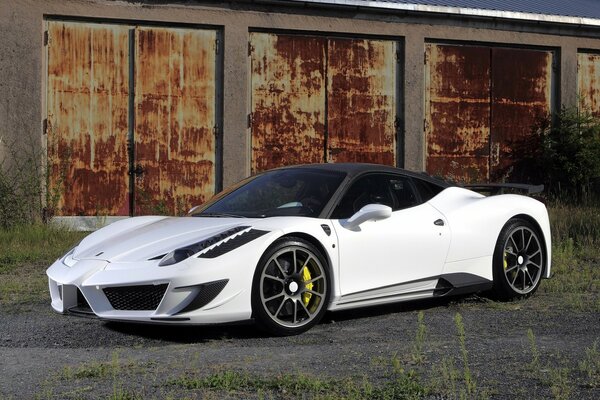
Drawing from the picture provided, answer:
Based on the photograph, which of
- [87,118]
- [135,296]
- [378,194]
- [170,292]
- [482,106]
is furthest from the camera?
[482,106]

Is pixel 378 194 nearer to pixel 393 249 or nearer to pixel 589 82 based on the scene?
pixel 393 249

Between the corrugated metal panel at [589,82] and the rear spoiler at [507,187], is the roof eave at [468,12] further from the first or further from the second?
the rear spoiler at [507,187]

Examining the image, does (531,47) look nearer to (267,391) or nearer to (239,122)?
(239,122)

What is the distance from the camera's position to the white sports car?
5859mm

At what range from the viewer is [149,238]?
6.32m

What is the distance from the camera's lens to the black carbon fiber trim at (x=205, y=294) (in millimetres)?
5777

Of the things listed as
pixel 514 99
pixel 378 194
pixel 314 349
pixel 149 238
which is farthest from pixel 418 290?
pixel 514 99

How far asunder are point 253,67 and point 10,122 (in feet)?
12.9

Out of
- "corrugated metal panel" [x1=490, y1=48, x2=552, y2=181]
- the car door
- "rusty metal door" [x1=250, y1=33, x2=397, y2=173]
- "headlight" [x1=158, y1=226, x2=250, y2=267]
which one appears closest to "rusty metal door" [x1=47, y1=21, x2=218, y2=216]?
"rusty metal door" [x1=250, y1=33, x2=397, y2=173]

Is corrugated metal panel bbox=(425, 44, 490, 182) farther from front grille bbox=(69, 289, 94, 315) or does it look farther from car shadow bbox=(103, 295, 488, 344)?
front grille bbox=(69, 289, 94, 315)

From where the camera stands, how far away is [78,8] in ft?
45.0

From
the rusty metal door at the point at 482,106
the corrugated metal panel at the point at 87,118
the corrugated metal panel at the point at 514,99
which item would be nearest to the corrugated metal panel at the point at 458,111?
the rusty metal door at the point at 482,106

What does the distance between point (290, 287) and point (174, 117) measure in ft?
28.4

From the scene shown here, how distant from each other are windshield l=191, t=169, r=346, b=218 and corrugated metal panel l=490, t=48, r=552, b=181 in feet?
33.2
